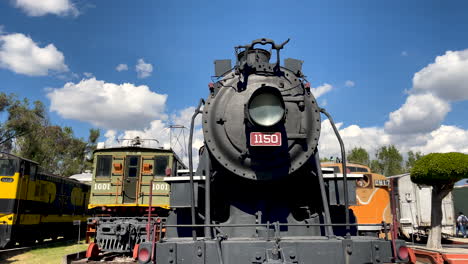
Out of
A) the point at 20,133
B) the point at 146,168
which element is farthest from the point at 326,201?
the point at 20,133

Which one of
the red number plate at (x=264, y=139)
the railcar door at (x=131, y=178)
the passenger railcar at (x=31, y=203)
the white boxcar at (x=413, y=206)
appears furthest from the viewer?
the white boxcar at (x=413, y=206)

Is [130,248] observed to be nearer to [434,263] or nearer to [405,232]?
[434,263]

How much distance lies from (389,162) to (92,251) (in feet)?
153

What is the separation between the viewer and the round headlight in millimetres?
4484

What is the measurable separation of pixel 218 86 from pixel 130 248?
691cm

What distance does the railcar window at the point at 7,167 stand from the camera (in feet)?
36.5

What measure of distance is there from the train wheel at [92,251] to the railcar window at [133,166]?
113 inches

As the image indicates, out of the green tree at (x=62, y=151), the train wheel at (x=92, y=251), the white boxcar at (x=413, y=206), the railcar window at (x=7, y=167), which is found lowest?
the train wheel at (x=92, y=251)

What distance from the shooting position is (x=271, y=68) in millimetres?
5168

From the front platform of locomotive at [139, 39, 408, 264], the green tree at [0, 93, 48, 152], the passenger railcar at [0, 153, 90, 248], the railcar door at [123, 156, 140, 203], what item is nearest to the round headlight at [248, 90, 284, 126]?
the front platform of locomotive at [139, 39, 408, 264]

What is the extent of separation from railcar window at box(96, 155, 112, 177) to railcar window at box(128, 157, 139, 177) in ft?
2.25

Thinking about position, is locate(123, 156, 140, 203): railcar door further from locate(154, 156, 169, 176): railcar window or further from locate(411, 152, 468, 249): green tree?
locate(411, 152, 468, 249): green tree

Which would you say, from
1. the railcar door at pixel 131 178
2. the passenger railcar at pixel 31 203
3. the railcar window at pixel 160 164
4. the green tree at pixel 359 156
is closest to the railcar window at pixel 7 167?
the passenger railcar at pixel 31 203

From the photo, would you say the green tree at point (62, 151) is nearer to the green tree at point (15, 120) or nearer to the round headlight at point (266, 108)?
the green tree at point (15, 120)
